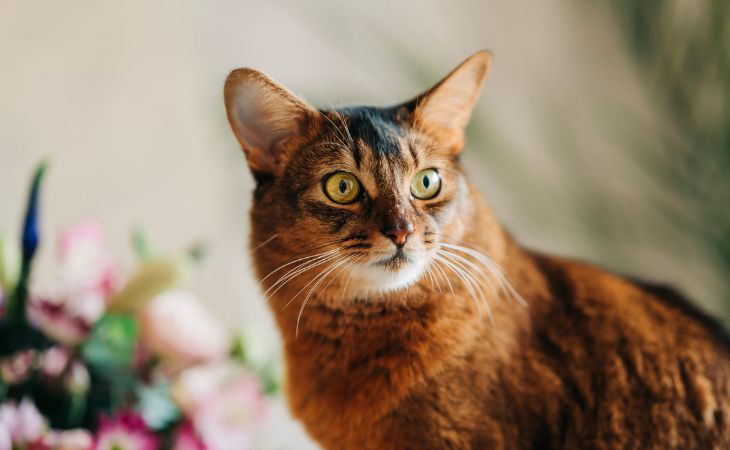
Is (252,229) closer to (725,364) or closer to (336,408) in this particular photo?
(336,408)

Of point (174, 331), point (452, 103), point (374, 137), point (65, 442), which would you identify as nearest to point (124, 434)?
point (65, 442)

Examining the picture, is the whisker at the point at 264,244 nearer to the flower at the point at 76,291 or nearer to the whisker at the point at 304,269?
the whisker at the point at 304,269

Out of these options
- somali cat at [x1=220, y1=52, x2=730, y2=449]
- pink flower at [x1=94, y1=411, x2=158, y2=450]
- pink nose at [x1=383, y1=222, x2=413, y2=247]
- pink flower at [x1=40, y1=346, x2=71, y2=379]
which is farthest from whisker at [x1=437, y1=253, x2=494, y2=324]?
pink flower at [x1=40, y1=346, x2=71, y2=379]

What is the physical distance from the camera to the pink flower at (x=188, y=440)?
1064mm

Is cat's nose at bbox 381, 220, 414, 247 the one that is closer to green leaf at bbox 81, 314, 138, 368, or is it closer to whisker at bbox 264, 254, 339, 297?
whisker at bbox 264, 254, 339, 297

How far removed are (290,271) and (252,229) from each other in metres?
0.14

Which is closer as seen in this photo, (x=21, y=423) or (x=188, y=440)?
(x=21, y=423)

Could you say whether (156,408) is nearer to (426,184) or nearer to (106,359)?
(106,359)

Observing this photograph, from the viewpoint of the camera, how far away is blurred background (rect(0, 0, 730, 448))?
5.00 ft

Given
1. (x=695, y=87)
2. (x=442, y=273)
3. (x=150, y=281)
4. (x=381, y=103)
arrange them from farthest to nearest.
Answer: (x=381, y=103)
(x=695, y=87)
(x=150, y=281)
(x=442, y=273)

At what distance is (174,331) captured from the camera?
3.76 feet

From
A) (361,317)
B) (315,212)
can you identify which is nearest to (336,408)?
(361,317)

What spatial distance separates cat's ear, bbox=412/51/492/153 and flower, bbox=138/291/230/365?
0.54m

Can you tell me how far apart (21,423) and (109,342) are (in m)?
0.17
